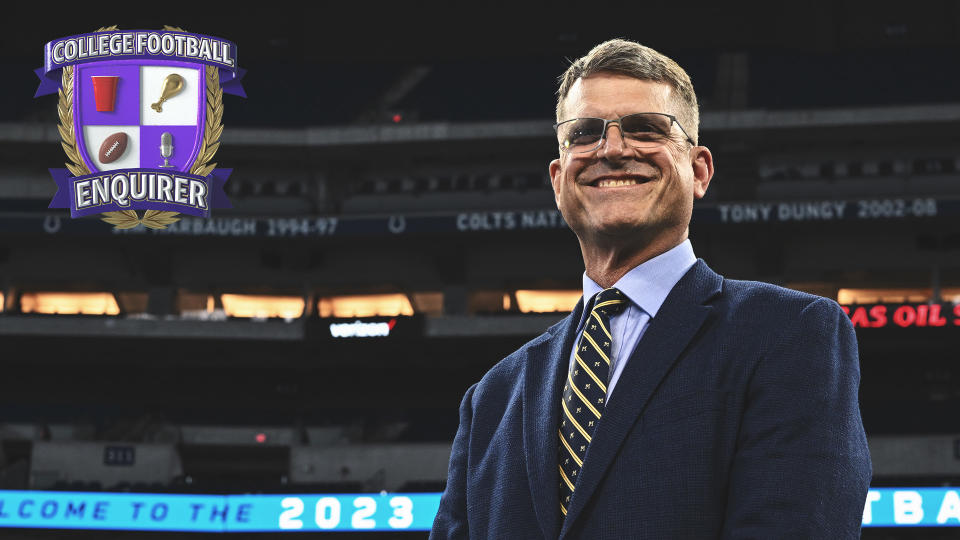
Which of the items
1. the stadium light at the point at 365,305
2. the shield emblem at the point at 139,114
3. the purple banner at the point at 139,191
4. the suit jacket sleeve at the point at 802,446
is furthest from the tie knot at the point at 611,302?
the stadium light at the point at 365,305

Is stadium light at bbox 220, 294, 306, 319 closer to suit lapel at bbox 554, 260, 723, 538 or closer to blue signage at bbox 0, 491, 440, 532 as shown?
blue signage at bbox 0, 491, 440, 532

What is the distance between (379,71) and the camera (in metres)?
29.2

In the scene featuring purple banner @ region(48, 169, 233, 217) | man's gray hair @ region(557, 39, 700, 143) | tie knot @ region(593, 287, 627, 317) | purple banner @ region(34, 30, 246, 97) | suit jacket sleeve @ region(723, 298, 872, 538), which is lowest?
suit jacket sleeve @ region(723, 298, 872, 538)

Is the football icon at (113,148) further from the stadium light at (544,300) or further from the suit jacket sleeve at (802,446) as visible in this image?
the suit jacket sleeve at (802,446)

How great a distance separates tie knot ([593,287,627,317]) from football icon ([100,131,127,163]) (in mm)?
14135

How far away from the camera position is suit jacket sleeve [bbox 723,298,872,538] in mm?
1562

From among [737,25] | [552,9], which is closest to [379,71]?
[552,9]

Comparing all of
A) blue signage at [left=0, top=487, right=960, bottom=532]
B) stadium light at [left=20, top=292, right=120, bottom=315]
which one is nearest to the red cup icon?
blue signage at [left=0, top=487, right=960, bottom=532]

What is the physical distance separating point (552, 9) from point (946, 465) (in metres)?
16.6

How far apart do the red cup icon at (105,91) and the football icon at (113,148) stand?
59 cm

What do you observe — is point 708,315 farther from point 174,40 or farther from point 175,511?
point 175,511

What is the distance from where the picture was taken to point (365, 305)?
2661 centimetres

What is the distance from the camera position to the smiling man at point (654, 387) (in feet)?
5.30

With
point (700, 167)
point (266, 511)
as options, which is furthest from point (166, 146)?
point (700, 167)
